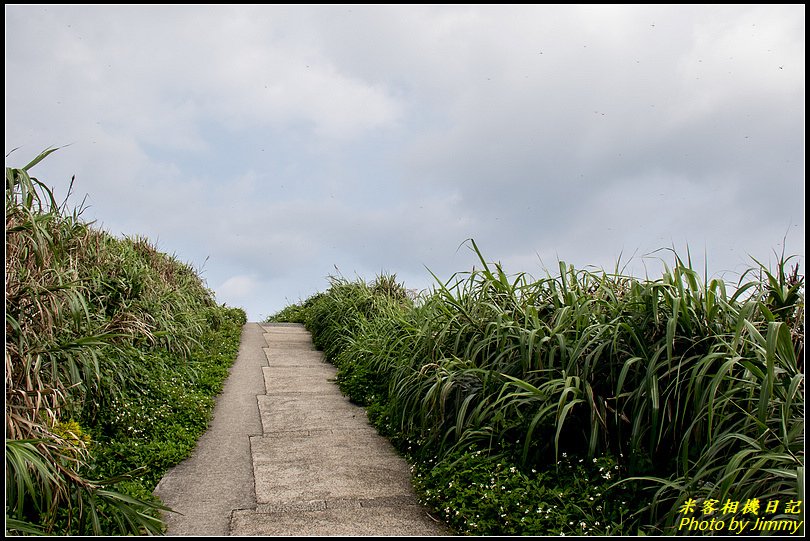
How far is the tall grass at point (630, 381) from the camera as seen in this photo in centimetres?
282

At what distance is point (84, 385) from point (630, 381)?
3.41m

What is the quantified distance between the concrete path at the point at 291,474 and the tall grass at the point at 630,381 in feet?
1.36

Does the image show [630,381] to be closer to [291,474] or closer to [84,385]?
[291,474]

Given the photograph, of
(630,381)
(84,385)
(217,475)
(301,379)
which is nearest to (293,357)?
(301,379)

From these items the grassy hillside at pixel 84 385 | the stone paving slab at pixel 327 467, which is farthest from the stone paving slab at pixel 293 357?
the stone paving slab at pixel 327 467

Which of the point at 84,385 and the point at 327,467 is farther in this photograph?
the point at 84,385

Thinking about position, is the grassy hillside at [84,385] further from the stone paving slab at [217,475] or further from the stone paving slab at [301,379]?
the stone paving slab at [301,379]

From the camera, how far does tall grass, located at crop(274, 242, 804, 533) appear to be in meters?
2.82

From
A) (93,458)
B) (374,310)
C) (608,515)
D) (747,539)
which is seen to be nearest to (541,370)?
(608,515)

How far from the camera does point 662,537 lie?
2639 millimetres

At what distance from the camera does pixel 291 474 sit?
3.92 m

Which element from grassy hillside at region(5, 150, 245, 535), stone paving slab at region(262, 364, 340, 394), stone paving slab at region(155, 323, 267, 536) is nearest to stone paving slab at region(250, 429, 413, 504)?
stone paving slab at region(155, 323, 267, 536)

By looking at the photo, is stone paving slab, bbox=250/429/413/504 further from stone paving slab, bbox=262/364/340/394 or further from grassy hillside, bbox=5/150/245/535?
stone paving slab, bbox=262/364/340/394

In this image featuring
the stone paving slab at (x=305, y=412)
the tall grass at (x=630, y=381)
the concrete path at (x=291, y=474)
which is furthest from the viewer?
the stone paving slab at (x=305, y=412)
